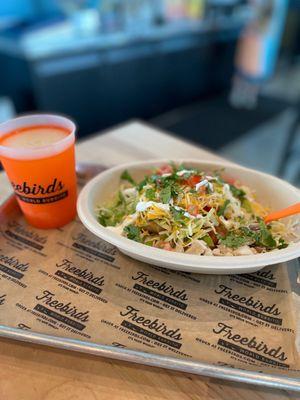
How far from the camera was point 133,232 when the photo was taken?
0.73 meters

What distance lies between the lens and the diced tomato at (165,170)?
89cm

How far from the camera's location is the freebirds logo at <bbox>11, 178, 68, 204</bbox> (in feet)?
2.56

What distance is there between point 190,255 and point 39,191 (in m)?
0.39

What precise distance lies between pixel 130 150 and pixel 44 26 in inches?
66.1

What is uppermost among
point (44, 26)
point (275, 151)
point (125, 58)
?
point (44, 26)

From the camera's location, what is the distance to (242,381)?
1.78 ft

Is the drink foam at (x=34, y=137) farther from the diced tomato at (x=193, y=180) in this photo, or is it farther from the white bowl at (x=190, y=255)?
the diced tomato at (x=193, y=180)

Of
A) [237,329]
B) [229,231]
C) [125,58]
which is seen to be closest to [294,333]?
[237,329]

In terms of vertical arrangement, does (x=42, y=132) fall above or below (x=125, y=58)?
Answer: above

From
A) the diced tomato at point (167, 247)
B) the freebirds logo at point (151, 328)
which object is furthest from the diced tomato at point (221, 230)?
the freebirds logo at point (151, 328)

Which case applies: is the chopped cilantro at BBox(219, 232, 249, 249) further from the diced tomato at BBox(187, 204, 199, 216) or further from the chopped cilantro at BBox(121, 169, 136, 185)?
the chopped cilantro at BBox(121, 169, 136, 185)

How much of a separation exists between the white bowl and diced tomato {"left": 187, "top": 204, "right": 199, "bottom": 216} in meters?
0.12

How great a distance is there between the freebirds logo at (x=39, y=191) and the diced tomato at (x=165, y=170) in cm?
26

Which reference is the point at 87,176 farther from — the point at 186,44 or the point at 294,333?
the point at 186,44
